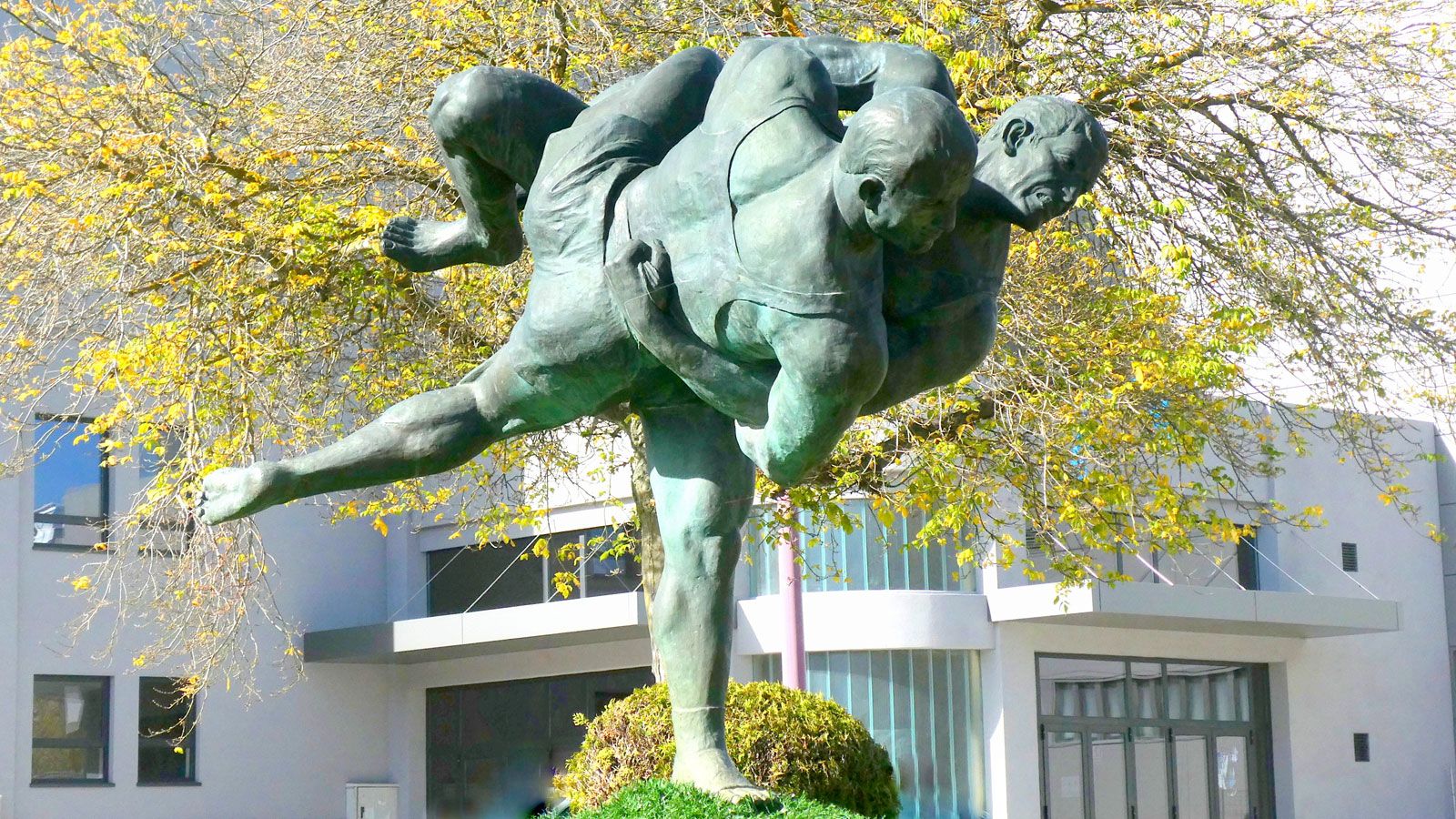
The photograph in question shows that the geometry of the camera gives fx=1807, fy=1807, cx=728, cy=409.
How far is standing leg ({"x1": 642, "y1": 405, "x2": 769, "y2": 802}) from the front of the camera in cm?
378

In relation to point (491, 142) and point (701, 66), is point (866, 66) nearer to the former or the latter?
point (701, 66)

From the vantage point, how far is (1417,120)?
1181 cm

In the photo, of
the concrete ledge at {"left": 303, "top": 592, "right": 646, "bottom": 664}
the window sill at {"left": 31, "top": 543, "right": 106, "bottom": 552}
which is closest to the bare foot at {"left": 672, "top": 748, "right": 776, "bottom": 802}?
the concrete ledge at {"left": 303, "top": 592, "right": 646, "bottom": 664}

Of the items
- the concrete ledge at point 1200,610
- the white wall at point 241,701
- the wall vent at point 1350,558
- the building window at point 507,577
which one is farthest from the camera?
the wall vent at point 1350,558

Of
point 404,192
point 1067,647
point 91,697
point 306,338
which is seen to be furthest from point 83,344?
point 1067,647

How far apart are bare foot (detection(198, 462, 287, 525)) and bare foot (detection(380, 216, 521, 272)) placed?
1.90 feet

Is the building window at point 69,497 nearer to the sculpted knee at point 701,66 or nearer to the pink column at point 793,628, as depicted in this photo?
the pink column at point 793,628

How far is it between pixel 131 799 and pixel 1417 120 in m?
18.3

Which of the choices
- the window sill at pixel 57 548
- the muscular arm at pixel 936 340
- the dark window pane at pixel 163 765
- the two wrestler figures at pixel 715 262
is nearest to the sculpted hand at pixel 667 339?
the two wrestler figures at pixel 715 262

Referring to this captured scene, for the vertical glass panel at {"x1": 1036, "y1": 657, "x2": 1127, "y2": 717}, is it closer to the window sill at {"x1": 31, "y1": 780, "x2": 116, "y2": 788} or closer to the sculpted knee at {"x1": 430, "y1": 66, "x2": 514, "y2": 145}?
the window sill at {"x1": 31, "y1": 780, "x2": 116, "y2": 788}

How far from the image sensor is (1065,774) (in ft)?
80.3

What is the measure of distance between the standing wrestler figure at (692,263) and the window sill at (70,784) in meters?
20.5

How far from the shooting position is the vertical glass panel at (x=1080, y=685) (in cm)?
2447

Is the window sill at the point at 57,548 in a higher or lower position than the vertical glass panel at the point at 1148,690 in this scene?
higher
